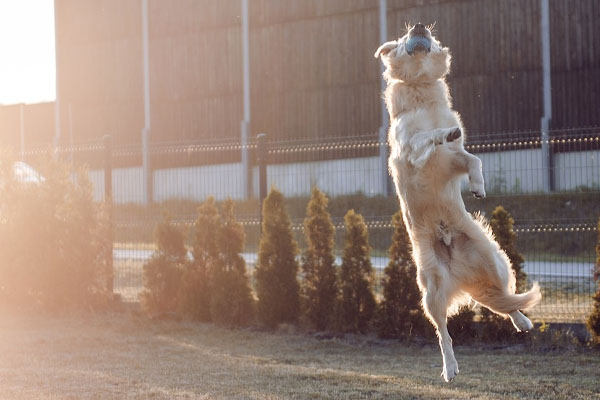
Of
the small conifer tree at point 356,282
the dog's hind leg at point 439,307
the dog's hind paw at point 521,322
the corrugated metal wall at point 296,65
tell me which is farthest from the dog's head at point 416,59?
the corrugated metal wall at point 296,65

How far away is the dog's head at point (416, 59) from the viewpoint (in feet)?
17.9

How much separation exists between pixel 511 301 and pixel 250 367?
459cm

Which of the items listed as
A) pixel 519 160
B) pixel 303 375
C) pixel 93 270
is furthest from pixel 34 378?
pixel 519 160

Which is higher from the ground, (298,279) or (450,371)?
(298,279)

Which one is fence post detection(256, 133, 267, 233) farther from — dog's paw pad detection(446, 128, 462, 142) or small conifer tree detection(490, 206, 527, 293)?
dog's paw pad detection(446, 128, 462, 142)

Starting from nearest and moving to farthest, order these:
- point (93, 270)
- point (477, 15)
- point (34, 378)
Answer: point (34, 378)
point (93, 270)
point (477, 15)

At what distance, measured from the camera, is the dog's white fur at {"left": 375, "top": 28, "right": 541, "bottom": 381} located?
5555mm

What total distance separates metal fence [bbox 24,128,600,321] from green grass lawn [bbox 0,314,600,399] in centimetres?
173

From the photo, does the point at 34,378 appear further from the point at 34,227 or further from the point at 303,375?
the point at 34,227

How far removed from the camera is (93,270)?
44.9ft

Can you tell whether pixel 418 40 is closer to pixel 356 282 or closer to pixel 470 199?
pixel 356 282

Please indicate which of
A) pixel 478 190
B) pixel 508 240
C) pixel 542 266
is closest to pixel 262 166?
Result: pixel 508 240

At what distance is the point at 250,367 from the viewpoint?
31.9ft

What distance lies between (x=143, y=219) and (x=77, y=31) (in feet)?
63.9
